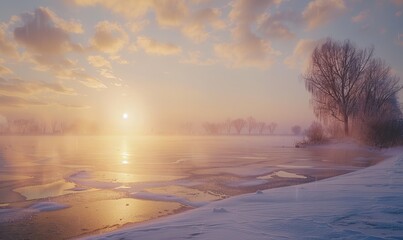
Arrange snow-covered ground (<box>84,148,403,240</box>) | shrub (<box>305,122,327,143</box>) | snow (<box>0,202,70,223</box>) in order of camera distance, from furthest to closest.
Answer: shrub (<box>305,122,327,143</box>) < snow (<box>0,202,70,223</box>) < snow-covered ground (<box>84,148,403,240</box>)

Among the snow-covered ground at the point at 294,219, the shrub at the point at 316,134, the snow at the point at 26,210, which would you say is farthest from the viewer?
the shrub at the point at 316,134

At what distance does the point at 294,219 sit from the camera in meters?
4.96

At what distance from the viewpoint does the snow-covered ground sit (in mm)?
4285

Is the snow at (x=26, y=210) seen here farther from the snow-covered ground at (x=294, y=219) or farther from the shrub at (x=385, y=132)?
the shrub at (x=385, y=132)

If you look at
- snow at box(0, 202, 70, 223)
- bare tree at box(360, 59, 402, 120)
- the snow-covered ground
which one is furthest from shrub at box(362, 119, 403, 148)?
snow at box(0, 202, 70, 223)

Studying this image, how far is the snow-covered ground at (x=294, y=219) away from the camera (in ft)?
14.1

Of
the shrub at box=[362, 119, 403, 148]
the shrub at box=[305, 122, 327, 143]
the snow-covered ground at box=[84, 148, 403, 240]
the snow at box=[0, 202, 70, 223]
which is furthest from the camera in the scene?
the shrub at box=[305, 122, 327, 143]

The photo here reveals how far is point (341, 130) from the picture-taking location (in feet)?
110

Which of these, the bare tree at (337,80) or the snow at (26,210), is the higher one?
the bare tree at (337,80)

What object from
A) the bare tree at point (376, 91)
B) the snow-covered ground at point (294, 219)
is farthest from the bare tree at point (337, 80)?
the snow-covered ground at point (294, 219)

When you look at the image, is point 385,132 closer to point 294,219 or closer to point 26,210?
point 294,219

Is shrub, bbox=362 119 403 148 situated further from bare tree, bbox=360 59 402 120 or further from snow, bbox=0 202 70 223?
snow, bbox=0 202 70 223

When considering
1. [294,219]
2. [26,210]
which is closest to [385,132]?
[294,219]

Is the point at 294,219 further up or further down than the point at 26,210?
further up
